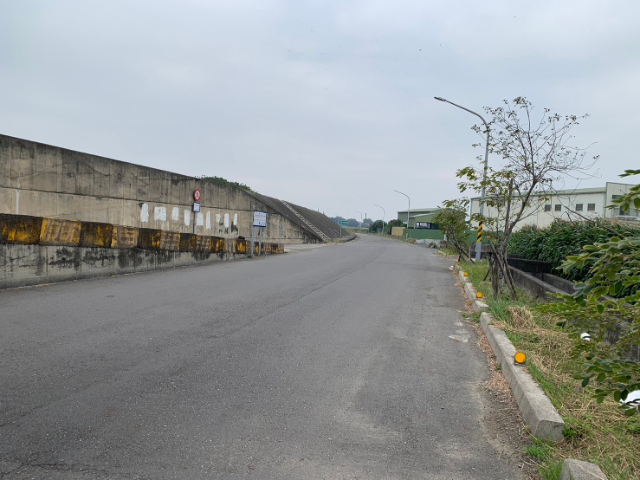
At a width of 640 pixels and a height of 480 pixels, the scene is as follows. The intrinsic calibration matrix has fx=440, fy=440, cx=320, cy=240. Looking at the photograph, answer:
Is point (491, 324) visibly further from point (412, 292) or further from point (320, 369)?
point (412, 292)

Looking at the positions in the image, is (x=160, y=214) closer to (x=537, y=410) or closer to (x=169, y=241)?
(x=169, y=241)

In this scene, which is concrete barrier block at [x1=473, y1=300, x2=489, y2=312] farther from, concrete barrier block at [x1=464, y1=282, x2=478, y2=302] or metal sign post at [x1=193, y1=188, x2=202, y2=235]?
metal sign post at [x1=193, y1=188, x2=202, y2=235]

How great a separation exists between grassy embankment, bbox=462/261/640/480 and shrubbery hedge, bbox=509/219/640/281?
6.99 ft

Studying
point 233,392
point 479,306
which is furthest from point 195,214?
point 233,392

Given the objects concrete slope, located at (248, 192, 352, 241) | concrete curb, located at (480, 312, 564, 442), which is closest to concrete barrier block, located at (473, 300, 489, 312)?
concrete curb, located at (480, 312, 564, 442)

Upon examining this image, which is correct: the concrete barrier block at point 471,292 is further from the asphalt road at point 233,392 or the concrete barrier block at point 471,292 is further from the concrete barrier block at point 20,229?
the concrete barrier block at point 20,229

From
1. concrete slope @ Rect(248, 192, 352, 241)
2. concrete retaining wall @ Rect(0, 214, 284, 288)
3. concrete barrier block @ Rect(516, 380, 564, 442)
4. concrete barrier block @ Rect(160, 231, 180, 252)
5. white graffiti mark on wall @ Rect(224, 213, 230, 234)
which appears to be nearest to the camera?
concrete barrier block @ Rect(516, 380, 564, 442)

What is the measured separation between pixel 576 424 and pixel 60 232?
34.5 ft

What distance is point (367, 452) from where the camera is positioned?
3389 mm

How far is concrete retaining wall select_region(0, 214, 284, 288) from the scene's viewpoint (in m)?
9.02

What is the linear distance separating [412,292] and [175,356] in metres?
7.95

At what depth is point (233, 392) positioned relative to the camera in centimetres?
432

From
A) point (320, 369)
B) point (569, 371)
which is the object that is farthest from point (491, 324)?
point (320, 369)

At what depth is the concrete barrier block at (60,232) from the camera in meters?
9.76
